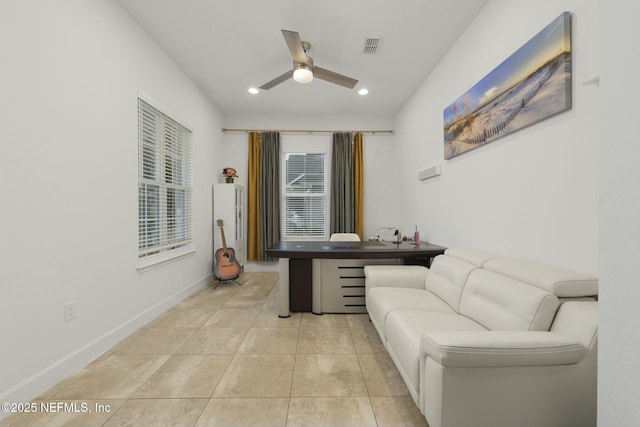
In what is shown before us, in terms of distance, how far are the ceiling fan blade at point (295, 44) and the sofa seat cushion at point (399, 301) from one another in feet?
7.64

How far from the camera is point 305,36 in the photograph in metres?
2.85

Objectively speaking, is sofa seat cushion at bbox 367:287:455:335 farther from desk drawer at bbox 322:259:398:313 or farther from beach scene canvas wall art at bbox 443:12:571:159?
beach scene canvas wall art at bbox 443:12:571:159

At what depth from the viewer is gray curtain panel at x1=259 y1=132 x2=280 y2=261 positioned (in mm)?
5168

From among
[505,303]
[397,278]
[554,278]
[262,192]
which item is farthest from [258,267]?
[554,278]

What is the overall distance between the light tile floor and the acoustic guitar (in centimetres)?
138

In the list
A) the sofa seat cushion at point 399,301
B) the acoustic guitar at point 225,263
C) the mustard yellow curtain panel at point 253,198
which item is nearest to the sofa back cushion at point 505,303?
the sofa seat cushion at point 399,301

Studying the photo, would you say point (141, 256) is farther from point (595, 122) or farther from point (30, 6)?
point (595, 122)

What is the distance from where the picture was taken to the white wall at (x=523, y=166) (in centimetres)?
154

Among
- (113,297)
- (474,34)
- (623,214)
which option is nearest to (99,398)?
(113,297)

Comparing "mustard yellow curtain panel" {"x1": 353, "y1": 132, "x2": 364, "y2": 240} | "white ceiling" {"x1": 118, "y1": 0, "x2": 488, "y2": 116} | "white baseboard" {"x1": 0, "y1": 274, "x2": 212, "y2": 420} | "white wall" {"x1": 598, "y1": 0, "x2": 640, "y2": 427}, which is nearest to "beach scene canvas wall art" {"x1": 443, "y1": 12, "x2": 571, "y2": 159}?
"white ceiling" {"x1": 118, "y1": 0, "x2": 488, "y2": 116}

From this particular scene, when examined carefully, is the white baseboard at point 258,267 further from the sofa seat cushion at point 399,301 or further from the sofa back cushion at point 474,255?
the sofa back cushion at point 474,255

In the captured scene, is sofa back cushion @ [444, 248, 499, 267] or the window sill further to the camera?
the window sill

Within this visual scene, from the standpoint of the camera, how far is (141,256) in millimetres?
2797

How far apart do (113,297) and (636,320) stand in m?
3.14
